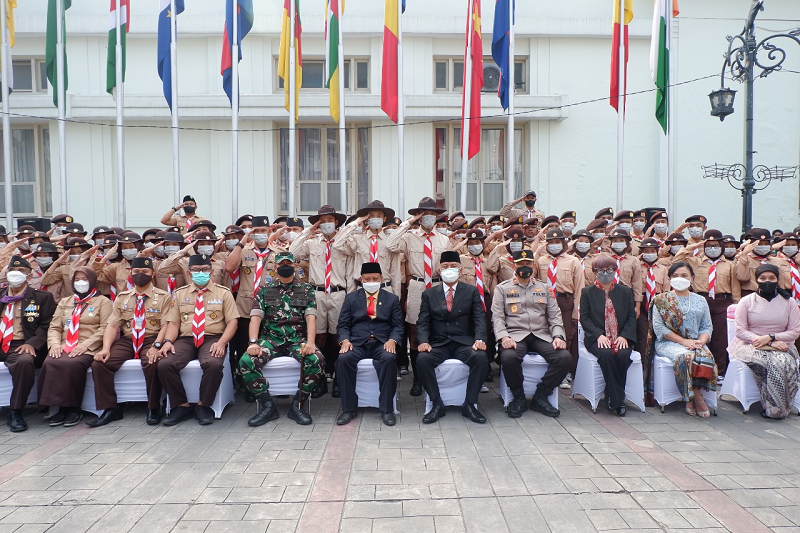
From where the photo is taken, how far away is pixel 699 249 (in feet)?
26.7

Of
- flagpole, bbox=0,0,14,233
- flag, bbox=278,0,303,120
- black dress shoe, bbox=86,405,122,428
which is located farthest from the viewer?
flagpole, bbox=0,0,14,233

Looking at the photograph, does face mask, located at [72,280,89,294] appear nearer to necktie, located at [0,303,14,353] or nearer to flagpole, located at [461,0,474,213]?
necktie, located at [0,303,14,353]

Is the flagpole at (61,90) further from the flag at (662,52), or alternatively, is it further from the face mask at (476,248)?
the flag at (662,52)

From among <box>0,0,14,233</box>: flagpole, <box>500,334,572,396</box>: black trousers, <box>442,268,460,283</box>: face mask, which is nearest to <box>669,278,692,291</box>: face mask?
<box>500,334,572,396</box>: black trousers

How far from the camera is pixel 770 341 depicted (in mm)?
6176

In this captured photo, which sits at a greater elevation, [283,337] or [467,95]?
[467,95]

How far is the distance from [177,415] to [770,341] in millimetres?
6619

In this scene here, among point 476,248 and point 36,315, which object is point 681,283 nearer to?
point 476,248

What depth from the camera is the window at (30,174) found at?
1435 centimetres

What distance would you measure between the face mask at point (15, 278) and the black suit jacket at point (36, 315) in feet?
0.53

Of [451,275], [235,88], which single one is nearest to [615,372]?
[451,275]

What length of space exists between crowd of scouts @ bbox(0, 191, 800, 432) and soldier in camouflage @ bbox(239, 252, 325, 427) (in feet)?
0.05

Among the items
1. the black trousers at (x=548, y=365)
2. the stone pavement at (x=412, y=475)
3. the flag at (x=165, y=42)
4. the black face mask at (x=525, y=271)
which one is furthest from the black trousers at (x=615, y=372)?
the flag at (x=165, y=42)

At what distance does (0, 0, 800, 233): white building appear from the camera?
45.0ft
